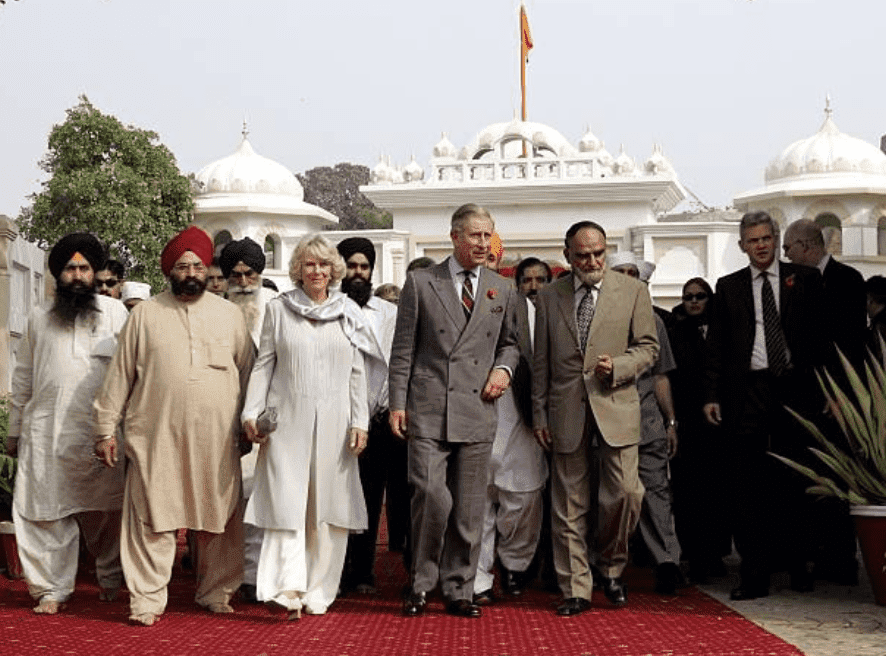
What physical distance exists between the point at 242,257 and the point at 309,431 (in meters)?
1.59

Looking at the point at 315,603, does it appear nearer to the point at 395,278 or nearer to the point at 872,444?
the point at 872,444

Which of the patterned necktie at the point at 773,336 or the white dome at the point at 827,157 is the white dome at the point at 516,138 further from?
the patterned necktie at the point at 773,336

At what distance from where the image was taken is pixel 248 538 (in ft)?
24.8

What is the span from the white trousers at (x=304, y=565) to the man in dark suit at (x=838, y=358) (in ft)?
8.70

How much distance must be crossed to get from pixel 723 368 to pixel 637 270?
144 cm

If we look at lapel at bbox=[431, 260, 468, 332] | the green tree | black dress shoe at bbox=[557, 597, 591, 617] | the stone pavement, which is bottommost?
the stone pavement

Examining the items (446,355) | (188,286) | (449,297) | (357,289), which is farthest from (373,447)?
(188,286)

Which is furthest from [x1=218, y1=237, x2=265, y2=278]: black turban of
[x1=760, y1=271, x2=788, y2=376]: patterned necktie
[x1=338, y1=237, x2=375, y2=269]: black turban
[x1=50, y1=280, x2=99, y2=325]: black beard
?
[x1=760, y1=271, x2=788, y2=376]: patterned necktie

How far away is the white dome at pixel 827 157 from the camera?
3888 centimetres

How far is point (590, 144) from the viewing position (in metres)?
34.4

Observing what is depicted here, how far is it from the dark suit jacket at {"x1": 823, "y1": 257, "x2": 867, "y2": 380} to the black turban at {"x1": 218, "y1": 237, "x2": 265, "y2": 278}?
309cm

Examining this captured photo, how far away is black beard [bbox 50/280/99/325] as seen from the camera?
7.27m

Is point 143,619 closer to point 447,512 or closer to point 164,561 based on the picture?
point 164,561

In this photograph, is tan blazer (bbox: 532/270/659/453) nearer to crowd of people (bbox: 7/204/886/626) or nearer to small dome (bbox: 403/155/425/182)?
crowd of people (bbox: 7/204/886/626)
